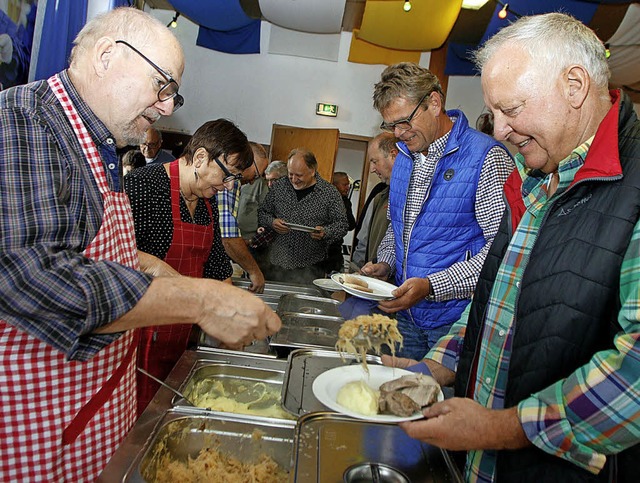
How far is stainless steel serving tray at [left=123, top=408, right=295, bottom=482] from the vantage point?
4.46 ft

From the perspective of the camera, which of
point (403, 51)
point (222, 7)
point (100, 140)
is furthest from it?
point (403, 51)

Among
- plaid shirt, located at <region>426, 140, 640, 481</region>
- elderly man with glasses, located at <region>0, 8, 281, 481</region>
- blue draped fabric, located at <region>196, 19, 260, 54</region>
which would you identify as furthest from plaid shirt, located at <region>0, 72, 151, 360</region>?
blue draped fabric, located at <region>196, 19, 260, 54</region>

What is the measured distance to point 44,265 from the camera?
0.93 meters

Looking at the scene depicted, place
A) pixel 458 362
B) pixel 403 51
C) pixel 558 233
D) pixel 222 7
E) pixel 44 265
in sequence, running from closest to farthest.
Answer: pixel 44 265 → pixel 558 233 → pixel 458 362 → pixel 222 7 → pixel 403 51

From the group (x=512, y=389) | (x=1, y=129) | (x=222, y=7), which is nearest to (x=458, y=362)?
(x=512, y=389)

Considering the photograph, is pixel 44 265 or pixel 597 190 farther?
pixel 597 190

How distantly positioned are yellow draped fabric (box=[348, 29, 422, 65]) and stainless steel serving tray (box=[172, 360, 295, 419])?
22.8 feet

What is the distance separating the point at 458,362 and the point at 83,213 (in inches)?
48.8

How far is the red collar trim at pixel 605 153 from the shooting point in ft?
3.53

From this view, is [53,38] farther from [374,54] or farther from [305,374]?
[374,54]

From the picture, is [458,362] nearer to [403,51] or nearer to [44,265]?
[44,265]

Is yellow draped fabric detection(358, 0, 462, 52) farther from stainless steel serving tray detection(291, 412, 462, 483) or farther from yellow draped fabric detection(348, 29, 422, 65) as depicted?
stainless steel serving tray detection(291, 412, 462, 483)

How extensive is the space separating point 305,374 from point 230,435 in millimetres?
412

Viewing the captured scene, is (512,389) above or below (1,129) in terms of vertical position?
below
